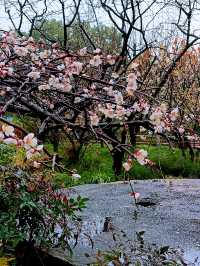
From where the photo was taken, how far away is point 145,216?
5.93 metres

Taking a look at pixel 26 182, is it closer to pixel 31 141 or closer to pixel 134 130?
pixel 31 141

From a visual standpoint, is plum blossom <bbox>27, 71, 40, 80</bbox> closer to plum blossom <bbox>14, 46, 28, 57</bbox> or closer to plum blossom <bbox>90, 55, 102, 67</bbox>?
plum blossom <bbox>14, 46, 28, 57</bbox>

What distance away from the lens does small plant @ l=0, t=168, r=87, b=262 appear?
11.4 ft

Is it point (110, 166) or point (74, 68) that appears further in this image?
point (110, 166)

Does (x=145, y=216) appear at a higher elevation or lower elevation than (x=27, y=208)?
lower

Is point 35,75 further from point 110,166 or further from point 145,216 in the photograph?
point 110,166

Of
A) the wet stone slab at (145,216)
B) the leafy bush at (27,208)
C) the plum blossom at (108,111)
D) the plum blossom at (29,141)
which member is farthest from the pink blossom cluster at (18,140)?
the plum blossom at (108,111)

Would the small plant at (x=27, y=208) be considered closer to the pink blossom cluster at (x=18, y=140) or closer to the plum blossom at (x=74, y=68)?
the pink blossom cluster at (x=18, y=140)

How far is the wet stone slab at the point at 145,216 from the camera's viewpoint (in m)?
4.75

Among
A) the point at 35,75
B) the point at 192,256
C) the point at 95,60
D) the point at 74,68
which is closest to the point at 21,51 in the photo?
the point at 74,68

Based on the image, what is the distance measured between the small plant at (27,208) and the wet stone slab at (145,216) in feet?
1.14

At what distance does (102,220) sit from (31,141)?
10.2ft

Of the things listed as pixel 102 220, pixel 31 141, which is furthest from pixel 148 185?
pixel 31 141

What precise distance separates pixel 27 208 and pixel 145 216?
8.45ft
